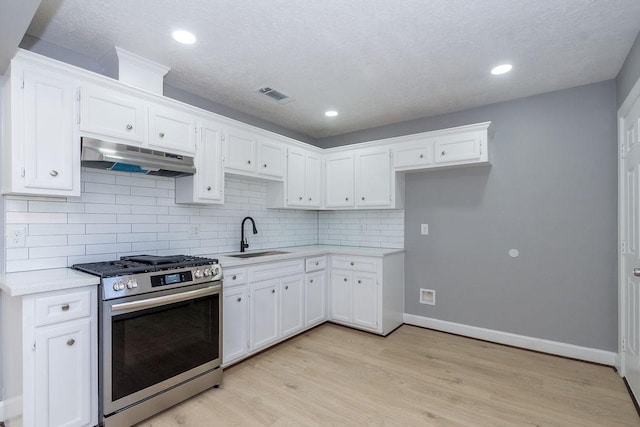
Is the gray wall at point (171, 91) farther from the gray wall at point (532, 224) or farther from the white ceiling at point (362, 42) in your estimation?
the gray wall at point (532, 224)

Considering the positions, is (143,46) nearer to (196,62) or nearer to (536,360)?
(196,62)

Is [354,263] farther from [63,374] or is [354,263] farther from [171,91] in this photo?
[63,374]

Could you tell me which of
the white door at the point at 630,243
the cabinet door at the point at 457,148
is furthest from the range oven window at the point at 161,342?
the white door at the point at 630,243

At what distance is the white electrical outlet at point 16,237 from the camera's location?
7.04ft

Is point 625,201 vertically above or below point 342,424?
above

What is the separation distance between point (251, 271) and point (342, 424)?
147 cm

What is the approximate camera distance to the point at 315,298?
390cm

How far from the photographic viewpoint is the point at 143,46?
241cm

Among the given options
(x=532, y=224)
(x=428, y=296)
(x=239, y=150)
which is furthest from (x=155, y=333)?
(x=532, y=224)

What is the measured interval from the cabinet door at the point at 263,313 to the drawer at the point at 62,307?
1353 mm

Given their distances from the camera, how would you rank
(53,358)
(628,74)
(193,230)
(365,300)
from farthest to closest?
(365,300) → (193,230) → (628,74) → (53,358)

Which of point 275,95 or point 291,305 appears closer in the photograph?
point 275,95

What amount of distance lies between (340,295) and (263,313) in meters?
1.14

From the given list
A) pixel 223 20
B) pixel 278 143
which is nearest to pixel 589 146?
pixel 278 143
